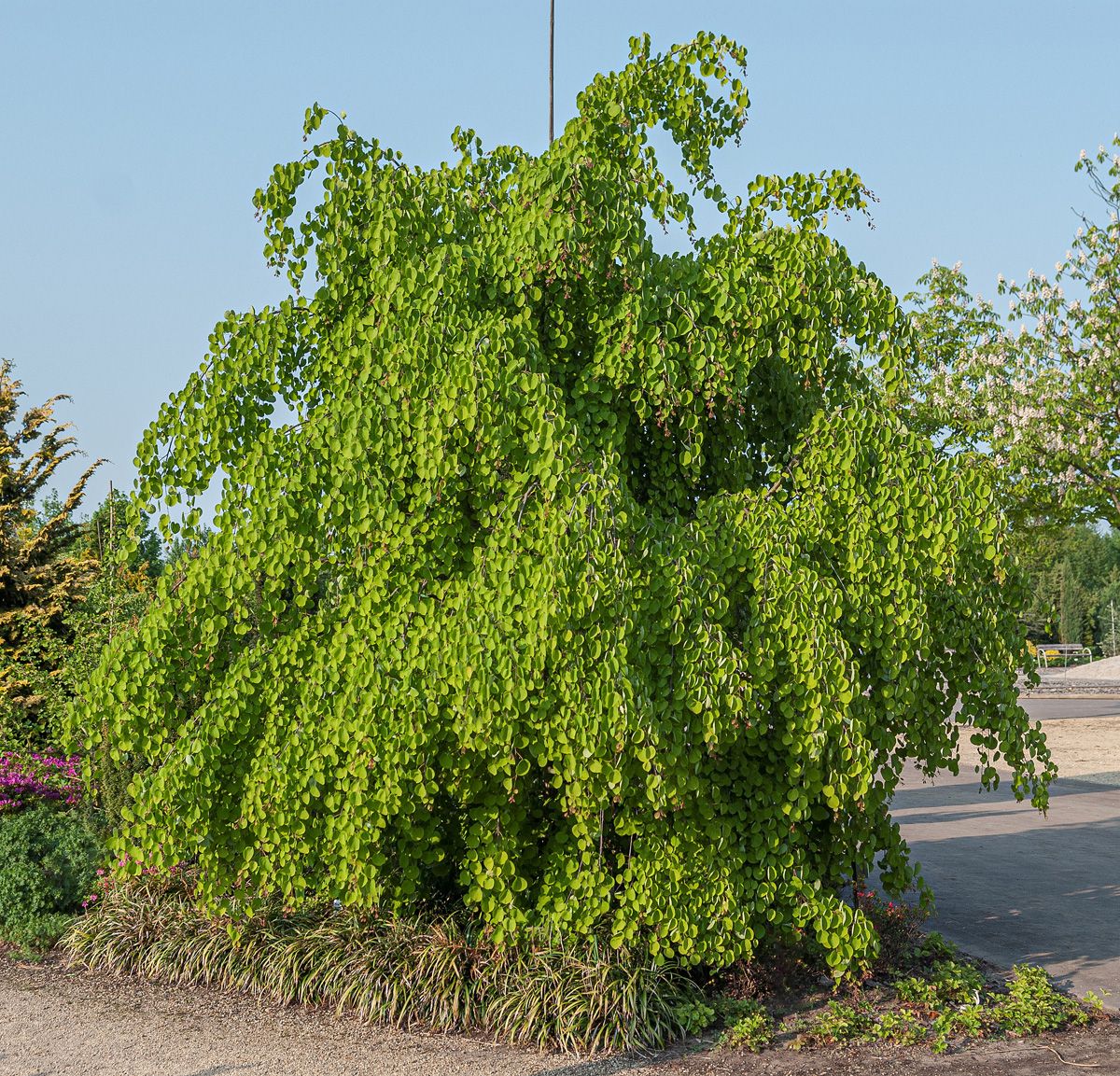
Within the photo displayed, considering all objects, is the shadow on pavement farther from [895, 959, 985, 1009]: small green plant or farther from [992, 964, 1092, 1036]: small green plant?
[895, 959, 985, 1009]: small green plant

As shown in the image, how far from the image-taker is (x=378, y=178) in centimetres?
614

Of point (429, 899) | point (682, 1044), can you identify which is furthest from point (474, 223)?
point (682, 1044)

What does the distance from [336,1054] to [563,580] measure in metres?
2.62

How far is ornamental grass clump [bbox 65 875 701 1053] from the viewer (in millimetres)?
5668

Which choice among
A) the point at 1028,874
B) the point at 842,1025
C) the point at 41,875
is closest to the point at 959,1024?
the point at 842,1025

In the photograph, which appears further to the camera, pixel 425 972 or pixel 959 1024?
pixel 425 972

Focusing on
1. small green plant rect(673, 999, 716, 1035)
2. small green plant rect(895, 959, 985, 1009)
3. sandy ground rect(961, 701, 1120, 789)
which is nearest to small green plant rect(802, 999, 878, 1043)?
small green plant rect(895, 959, 985, 1009)

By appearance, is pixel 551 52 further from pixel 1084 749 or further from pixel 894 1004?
pixel 1084 749

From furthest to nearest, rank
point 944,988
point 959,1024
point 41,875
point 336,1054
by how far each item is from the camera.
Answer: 1. point 41,875
2. point 944,988
3. point 959,1024
4. point 336,1054

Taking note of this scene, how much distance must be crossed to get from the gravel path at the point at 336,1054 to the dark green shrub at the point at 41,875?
121cm

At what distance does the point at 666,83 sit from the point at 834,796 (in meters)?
4.05

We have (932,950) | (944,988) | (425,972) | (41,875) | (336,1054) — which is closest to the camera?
(336,1054)

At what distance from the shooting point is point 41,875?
7770mm

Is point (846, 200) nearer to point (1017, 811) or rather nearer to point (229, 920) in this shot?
point (229, 920)
